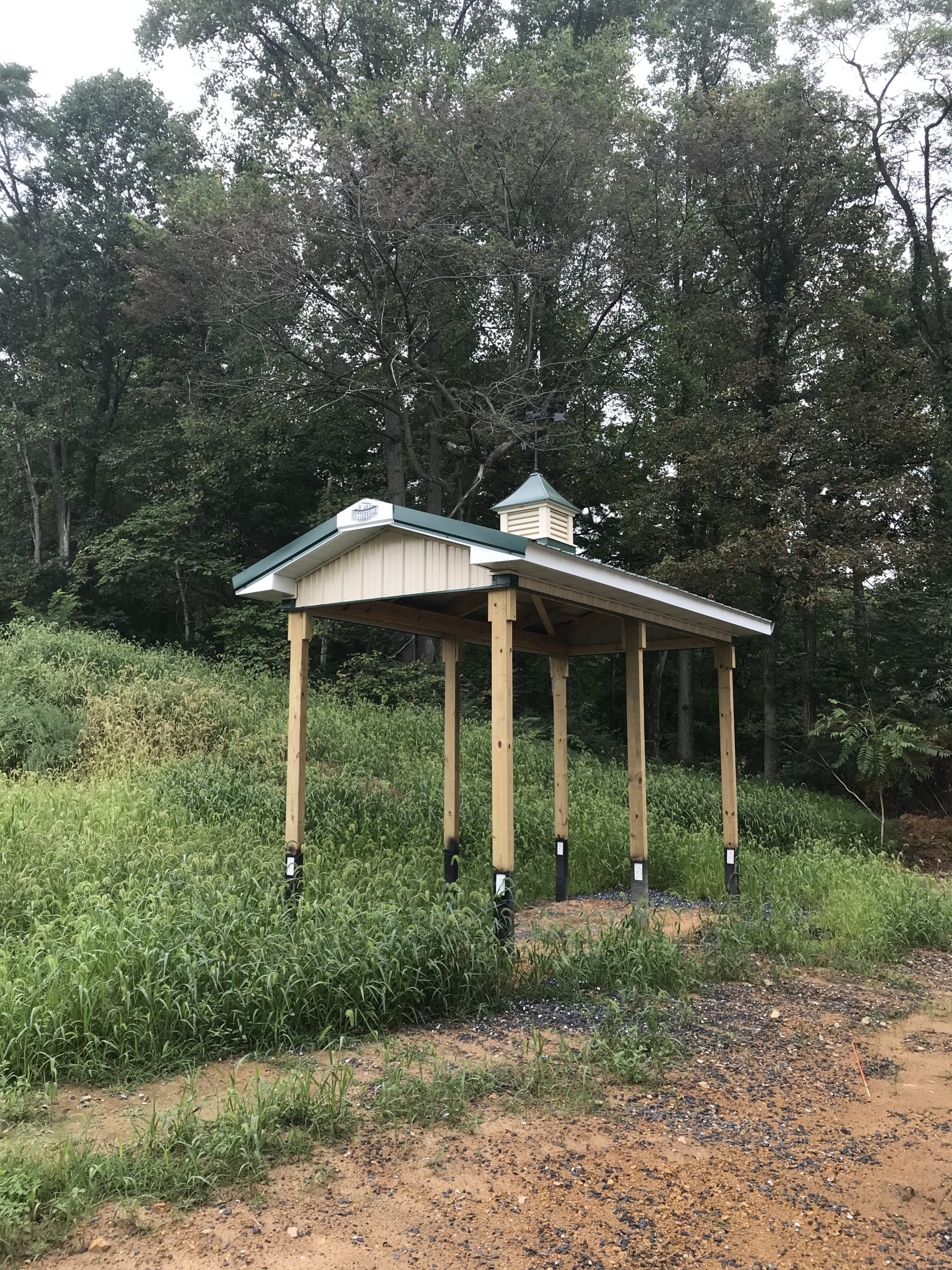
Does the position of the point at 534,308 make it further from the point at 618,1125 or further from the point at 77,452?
the point at 618,1125

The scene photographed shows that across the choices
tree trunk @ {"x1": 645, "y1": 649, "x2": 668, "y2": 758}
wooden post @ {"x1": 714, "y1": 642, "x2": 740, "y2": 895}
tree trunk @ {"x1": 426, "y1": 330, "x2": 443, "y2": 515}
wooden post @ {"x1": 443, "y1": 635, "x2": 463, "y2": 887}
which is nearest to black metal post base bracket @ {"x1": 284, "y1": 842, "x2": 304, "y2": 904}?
wooden post @ {"x1": 443, "y1": 635, "x2": 463, "y2": 887}

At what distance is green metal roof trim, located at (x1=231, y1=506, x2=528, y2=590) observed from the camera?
484 cm

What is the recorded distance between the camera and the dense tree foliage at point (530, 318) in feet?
44.3

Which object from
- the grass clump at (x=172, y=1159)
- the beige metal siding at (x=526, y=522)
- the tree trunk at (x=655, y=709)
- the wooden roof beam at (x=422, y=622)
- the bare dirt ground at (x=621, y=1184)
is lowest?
the bare dirt ground at (x=621, y=1184)

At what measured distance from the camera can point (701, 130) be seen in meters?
14.1

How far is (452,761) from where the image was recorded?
22.8 ft

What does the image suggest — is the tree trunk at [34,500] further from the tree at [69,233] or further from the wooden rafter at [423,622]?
the wooden rafter at [423,622]

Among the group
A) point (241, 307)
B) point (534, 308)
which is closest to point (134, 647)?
point (241, 307)

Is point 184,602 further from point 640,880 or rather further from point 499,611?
point 499,611

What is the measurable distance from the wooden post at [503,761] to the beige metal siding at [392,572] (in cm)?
21

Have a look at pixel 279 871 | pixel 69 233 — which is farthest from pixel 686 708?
pixel 69 233

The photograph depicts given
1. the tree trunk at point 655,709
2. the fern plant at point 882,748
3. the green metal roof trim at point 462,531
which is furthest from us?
the tree trunk at point 655,709

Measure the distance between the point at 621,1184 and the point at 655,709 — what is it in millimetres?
15463

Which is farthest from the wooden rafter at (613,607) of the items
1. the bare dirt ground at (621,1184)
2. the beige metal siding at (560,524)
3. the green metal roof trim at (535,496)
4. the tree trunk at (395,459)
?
the tree trunk at (395,459)
